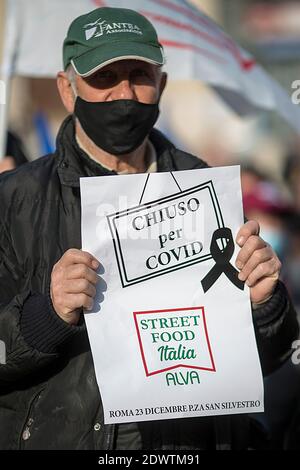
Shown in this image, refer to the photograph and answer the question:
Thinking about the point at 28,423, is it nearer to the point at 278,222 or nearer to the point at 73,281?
the point at 73,281

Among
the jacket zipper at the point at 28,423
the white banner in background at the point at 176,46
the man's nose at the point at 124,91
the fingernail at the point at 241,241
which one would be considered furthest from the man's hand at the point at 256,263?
the white banner in background at the point at 176,46

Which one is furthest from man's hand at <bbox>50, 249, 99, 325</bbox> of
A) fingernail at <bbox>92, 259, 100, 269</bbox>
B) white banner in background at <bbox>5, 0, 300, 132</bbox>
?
white banner in background at <bbox>5, 0, 300, 132</bbox>

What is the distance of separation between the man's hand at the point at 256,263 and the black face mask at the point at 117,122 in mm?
475

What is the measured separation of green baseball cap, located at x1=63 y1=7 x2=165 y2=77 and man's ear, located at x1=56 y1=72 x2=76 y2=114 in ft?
0.20

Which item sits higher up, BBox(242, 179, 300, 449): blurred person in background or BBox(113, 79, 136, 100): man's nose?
BBox(113, 79, 136, 100): man's nose

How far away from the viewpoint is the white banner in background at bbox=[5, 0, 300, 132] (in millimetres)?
4879

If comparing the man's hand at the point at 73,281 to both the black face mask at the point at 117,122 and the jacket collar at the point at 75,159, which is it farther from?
the black face mask at the point at 117,122

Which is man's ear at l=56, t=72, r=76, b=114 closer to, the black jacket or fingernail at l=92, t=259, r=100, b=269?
the black jacket

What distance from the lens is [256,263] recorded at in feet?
9.50

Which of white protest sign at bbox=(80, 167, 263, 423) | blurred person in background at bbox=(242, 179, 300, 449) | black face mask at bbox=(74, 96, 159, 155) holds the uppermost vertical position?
black face mask at bbox=(74, 96, 159, 155)

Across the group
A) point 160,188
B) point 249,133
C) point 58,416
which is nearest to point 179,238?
point 160,188

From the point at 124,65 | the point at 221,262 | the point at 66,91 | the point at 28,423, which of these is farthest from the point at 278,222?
the point at 28,423

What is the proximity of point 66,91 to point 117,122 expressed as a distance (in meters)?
0.32
